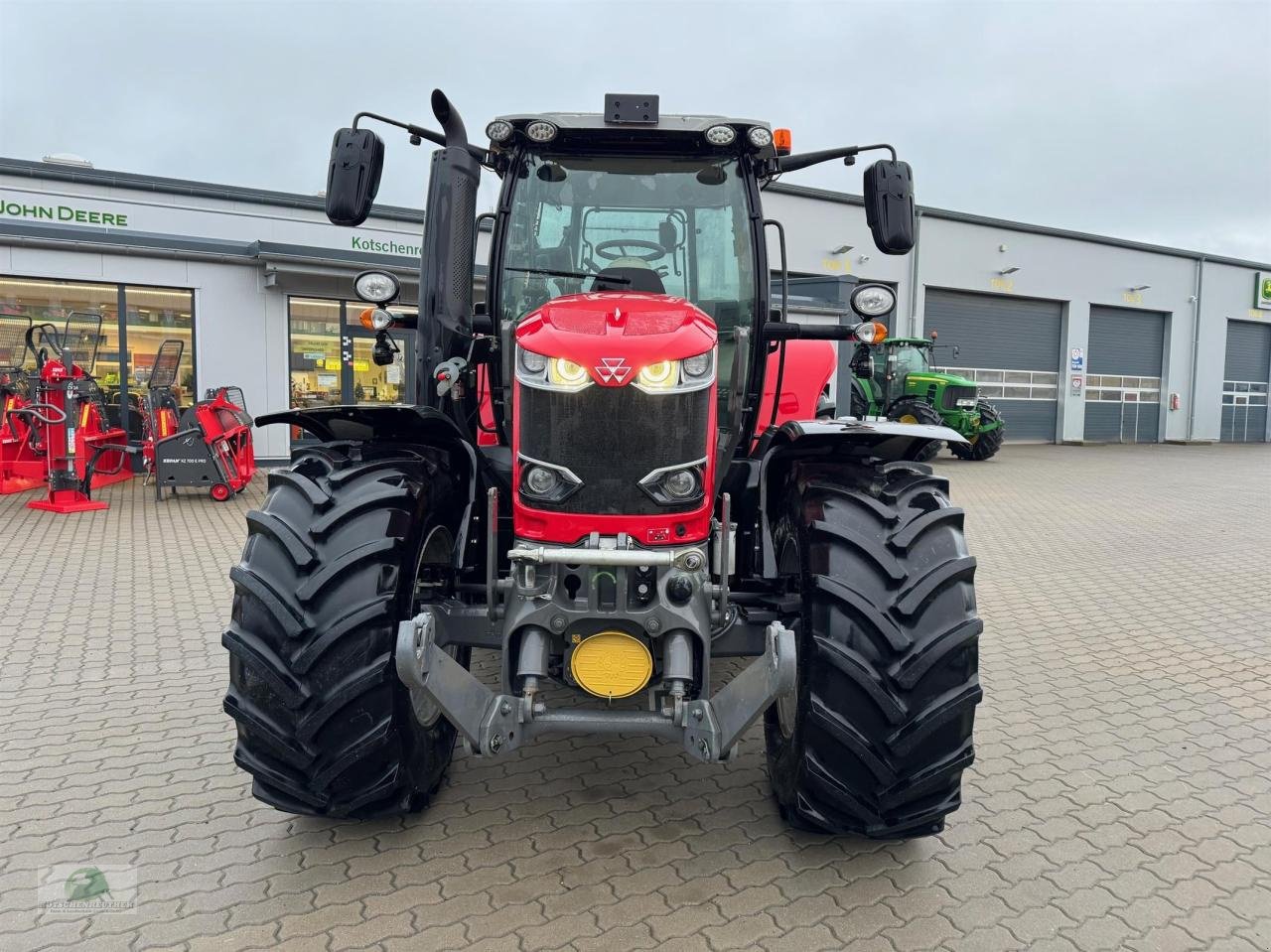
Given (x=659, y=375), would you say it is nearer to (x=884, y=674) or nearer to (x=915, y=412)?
(x=884, y=674)

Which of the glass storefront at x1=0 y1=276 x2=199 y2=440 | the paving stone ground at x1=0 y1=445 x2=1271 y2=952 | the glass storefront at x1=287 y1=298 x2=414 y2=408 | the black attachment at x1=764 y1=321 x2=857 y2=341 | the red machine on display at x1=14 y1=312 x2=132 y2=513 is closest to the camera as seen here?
the paving stone ground at x1=0 y1=445 x2=1271 y2=952

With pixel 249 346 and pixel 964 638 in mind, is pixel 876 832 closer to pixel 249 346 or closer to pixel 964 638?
pixel 964 638

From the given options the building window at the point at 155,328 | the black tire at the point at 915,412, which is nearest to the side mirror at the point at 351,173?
the building window at the point at 155,328

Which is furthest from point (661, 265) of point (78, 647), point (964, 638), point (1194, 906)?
point (78, 647)

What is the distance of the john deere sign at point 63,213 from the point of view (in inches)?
518

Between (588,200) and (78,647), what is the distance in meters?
4.12

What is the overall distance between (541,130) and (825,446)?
1.58 meters

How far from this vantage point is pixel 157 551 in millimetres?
8102

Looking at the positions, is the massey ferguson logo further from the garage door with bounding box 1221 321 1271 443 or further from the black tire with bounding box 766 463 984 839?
the garage door with bounding box 1221 321 1271 443

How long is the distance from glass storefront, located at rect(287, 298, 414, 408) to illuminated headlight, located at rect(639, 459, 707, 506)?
11.9 meters

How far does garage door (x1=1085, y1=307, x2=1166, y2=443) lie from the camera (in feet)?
88.6

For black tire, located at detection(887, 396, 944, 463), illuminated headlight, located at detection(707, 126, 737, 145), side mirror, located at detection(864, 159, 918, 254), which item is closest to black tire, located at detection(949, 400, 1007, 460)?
black tire, located at detection(887, 396, 944, 463)

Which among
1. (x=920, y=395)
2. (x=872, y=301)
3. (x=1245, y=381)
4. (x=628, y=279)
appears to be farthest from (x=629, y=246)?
(x=1245, y=381)

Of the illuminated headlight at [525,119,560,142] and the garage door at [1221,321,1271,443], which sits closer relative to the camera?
the illuminated headlight at [525,119,560,142]
